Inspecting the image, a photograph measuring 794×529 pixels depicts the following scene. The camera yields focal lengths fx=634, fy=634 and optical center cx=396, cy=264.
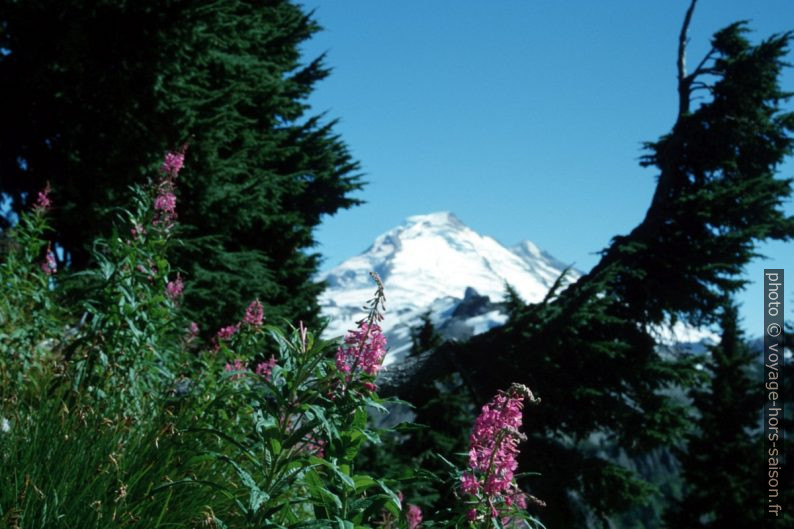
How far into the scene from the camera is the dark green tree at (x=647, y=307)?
423 inches

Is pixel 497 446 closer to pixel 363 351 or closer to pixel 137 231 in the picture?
pixel 363 351

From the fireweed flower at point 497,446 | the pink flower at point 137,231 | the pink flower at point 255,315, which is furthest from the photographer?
the pink flower at point 255,315

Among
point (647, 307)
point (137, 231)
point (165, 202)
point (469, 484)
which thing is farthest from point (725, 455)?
point (469, 484)

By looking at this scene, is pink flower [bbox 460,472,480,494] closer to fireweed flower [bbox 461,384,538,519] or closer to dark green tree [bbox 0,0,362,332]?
fireweed flower [bbox 461,384,538,519]

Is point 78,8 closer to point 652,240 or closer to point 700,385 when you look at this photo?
point 652,240

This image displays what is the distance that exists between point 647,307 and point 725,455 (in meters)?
12.0

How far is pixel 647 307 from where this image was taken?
12.2 m

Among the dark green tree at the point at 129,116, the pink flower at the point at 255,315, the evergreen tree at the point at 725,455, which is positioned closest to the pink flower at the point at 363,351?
the pink flower at the point at 255,315

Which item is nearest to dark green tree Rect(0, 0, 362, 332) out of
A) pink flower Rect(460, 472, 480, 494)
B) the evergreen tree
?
pink flower Rect(460, 472, 480, 494)

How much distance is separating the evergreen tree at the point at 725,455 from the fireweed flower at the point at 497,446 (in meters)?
19.5

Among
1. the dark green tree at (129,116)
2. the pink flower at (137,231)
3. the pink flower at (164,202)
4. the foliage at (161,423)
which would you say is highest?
the dark green tree at (129,116)

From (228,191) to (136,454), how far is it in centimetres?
731

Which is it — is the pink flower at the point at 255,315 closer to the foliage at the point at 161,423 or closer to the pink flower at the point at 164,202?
the foliage at the point at 161,423

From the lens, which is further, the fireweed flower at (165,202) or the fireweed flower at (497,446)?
the fireweed flower at (165,202)
